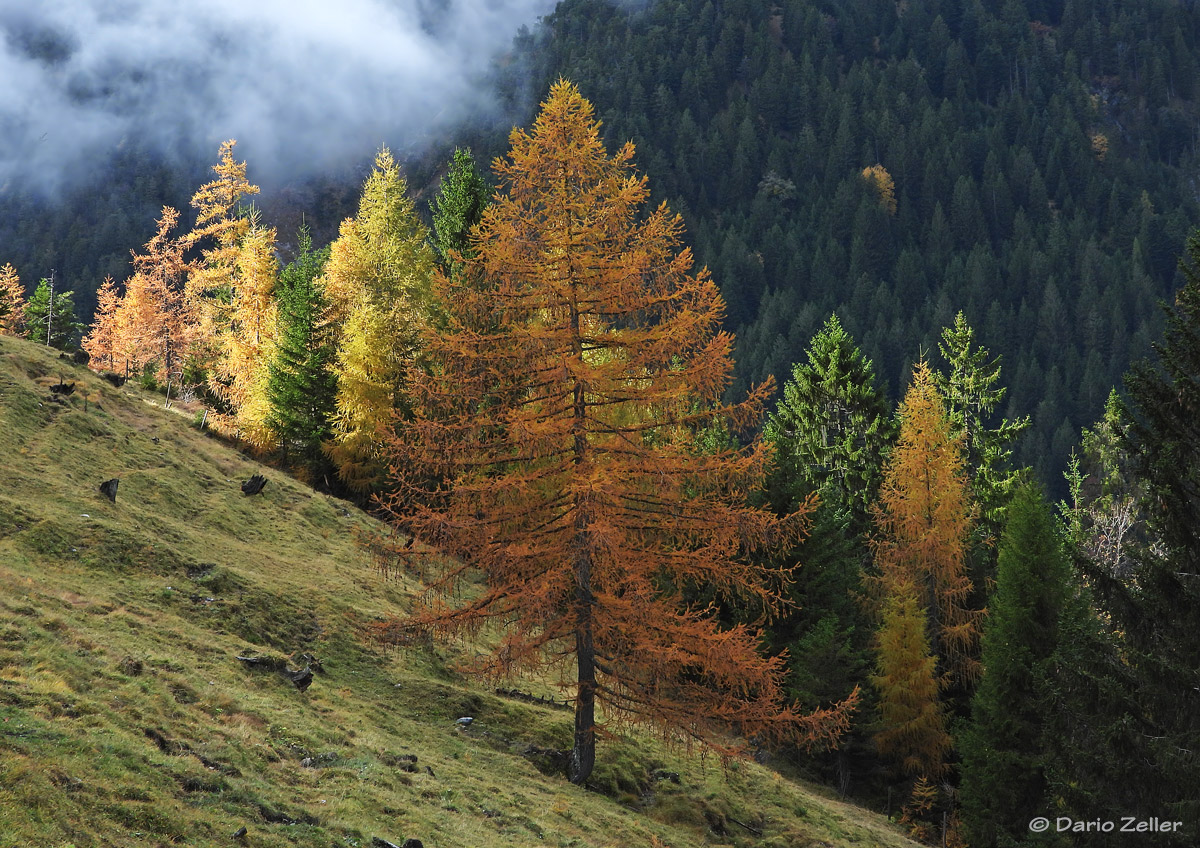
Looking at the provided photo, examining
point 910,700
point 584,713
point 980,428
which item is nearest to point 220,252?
point 584,713

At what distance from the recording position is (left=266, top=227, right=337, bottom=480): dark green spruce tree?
3631cm

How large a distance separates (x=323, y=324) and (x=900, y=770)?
2783cm

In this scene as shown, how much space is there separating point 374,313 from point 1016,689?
81.0 feet

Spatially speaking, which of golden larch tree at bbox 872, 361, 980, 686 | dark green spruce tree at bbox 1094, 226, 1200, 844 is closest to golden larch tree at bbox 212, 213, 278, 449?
golden larch tree at bbox 872, 361, 980, 686

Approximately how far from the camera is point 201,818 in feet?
36.2

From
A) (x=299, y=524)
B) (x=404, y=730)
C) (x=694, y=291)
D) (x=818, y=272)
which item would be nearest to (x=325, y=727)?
(x=404, y=730)

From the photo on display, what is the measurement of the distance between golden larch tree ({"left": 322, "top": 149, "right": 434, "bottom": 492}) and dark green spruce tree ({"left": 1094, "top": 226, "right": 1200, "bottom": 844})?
79.8 feet

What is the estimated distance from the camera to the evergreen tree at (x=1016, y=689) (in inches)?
953

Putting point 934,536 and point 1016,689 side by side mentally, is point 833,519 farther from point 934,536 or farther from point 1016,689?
point 1016,689

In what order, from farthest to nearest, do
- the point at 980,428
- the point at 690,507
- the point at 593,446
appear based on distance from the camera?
the point at 980,428
the point at 690,507
the point at 593,446

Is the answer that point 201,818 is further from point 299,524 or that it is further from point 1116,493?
point 1116,493

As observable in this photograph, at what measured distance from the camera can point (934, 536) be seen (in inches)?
1344

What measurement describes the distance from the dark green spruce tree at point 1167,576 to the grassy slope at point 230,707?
309 inches

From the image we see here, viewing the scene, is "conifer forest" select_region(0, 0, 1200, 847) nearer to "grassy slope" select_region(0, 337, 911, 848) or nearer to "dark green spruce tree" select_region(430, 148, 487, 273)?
"dark green spruce tree" select_region(430, 148, 487, 273)
